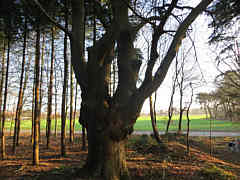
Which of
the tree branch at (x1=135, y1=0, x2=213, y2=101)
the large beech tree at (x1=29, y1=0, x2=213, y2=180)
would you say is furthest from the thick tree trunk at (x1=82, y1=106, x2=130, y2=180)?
the tree branch at (x1=135, y1=0, x2=213, y2=101)

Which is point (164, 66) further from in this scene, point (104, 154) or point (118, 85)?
point (104, 154)

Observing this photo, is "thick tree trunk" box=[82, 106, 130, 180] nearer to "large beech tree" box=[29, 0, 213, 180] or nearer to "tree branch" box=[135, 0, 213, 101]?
"large beech tree" box=[29, 0, 213, 180]

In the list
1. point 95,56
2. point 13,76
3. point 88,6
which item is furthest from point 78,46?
point 13,76

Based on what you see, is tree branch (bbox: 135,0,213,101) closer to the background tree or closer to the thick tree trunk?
the background tree

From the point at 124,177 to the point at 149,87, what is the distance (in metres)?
2.07

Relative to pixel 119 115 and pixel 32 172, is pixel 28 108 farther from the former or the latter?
pixel 119 115

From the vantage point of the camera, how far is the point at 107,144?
312 centimetres

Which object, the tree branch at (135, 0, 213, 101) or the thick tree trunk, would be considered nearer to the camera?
the tree branch at (135, 0, 213, 101)

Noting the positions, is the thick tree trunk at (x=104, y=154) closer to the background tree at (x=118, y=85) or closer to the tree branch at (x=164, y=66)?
the background tree at (x=118, y=85)

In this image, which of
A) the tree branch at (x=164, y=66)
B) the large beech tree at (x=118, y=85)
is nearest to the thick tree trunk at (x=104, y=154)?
the large beech tree at (x=118, y=85)

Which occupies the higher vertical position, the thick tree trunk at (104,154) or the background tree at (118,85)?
the background tree at (118,85)

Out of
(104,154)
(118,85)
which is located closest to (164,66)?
(118,85)

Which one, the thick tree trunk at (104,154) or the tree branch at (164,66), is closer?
the tree branch at (164,66)

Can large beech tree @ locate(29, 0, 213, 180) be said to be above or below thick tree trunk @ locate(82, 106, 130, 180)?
above
